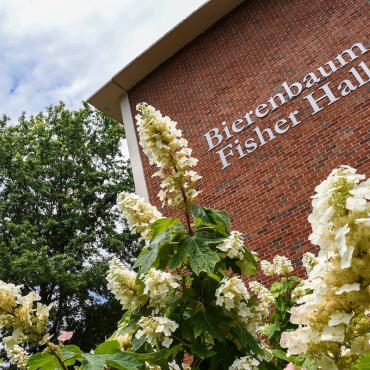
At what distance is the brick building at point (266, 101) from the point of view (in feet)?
21.5

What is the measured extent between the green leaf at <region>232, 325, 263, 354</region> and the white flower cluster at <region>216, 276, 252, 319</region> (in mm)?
75

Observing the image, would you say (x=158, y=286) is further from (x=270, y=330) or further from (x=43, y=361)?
(x=270, y=330)

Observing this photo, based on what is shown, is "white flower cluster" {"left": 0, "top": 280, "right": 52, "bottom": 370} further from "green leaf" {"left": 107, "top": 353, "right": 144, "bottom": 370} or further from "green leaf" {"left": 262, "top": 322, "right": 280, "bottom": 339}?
"green leaf" {"left": 262, "top": 322, "right": 280, "bottom": 339}

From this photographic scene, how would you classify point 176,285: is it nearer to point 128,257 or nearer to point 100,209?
point 128,257

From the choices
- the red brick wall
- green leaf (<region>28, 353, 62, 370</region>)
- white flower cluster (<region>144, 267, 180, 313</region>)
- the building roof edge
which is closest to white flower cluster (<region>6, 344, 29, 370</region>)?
green leaf (<region>28, 353, 62, 370</region>)

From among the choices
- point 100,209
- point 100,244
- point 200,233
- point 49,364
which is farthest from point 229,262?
point 100,209

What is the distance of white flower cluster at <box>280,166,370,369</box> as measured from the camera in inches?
42.8

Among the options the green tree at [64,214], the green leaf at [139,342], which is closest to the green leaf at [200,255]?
the green leaf at [139,342]

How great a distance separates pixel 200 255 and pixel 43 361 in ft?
2.84

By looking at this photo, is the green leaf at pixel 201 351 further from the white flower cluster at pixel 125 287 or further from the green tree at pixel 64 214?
the green tree at pixel 64 214

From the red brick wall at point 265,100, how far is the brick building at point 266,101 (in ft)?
0.06

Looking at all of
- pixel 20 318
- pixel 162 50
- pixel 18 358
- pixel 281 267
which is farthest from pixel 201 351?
pixel 162 50

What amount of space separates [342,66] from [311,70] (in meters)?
0.56

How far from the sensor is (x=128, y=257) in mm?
15938
